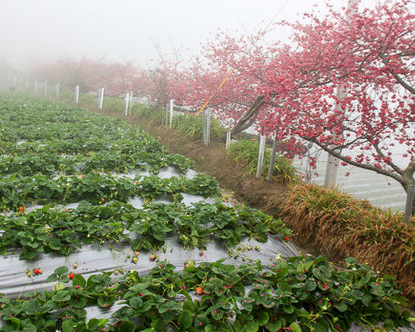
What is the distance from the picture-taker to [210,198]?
5594mm

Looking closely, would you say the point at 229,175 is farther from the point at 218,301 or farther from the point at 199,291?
the point at 218,301

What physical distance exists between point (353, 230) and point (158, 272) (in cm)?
257

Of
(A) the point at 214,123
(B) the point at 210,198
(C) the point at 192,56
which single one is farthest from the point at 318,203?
(C) the point at 192,56

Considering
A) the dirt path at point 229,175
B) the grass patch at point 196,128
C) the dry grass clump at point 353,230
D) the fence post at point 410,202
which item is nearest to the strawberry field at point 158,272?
the dry grass clump at point 353,230

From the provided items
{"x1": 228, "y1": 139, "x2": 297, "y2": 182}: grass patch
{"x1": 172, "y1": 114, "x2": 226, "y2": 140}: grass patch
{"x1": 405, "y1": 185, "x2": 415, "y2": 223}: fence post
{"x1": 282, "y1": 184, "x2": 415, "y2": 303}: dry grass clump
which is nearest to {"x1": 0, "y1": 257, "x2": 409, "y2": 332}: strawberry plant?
{"x1": 282, "y1": 184, "x2": 415, "y2": 303}: dry grass clump

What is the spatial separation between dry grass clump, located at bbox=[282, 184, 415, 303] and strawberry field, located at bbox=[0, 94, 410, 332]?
26 centimetres

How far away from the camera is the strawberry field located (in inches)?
99.9

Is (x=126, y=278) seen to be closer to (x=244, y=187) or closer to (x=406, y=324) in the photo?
(x=406, y=324)

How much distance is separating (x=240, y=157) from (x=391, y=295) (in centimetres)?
460

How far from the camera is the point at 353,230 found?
4180 millimetres

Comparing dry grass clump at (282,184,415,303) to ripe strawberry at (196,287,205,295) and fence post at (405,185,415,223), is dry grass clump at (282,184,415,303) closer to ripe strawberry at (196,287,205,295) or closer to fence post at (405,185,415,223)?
fence post at (405,185,415,223)

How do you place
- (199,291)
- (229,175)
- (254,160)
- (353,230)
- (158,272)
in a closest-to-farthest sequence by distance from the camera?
(199,291) → (158,272) → (353,230) → (254,160) → (229,175)

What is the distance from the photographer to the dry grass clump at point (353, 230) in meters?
3.63

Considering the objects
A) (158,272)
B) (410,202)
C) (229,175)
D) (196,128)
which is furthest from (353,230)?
(196,128)
